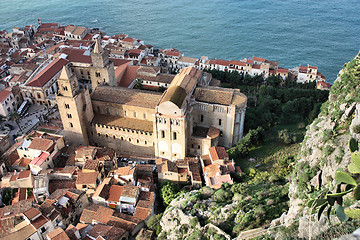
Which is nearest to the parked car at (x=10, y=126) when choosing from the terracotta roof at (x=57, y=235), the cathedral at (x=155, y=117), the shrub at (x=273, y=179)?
the cathedral at (x=155, y=117)

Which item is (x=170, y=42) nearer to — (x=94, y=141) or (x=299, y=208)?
(x=94, y=141)

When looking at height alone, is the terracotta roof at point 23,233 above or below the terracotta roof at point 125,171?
below

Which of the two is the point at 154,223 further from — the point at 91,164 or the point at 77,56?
the point at 77,56

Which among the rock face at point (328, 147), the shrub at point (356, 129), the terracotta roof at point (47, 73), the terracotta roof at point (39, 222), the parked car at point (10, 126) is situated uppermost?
the shrub at point (356, 129)

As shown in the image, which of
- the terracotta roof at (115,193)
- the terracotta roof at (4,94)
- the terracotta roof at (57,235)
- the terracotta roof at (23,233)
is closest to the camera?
the terracotta roof at (57,235)

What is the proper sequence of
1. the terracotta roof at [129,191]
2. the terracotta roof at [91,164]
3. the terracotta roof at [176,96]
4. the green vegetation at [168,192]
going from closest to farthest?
the terracotta roof at [129,191] < the green vegetation at [168,192] < the terracotta roof at [176,96] < the terracotta roof at [91,164]

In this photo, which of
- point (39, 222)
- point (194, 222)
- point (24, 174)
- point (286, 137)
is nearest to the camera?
point (194, 222)

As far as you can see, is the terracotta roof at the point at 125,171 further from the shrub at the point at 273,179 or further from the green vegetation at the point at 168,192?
the shrub at the point at 273,179

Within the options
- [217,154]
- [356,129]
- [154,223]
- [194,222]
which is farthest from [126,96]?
[356,129]
